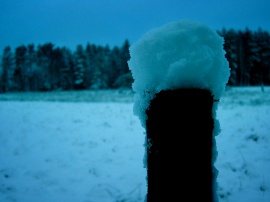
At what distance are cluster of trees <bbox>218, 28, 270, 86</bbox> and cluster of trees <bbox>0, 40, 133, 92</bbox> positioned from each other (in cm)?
2401

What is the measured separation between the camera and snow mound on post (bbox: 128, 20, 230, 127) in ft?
3.05

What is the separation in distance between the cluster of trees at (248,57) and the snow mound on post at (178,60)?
4438cm

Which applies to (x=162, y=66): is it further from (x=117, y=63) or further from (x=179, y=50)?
(x=117, y=63)

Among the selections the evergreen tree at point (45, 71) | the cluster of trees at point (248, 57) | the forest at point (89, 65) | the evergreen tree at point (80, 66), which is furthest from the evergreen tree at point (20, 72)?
the cluster of trees at point (248, 57)

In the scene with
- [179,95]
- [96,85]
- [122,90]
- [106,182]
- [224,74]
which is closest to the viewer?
[179,95]

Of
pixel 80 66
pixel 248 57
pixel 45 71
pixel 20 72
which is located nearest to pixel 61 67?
pixel 45 71

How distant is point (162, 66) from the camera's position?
0.97 m

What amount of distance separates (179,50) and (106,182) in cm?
397

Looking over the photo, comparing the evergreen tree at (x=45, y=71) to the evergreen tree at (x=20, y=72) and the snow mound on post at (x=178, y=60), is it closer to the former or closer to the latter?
the evergreen tree at (x=20, y=72)

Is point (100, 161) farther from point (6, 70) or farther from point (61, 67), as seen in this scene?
point (6, 70)

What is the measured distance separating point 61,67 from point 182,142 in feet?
205

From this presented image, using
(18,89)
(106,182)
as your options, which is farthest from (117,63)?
(106,182)

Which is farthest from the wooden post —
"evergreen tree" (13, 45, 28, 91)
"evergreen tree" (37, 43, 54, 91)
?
A: "evergreen tree" (13, 45, 28, 91)

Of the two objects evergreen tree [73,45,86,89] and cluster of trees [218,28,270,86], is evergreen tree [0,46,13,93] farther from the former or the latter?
cluster of trees [218,28,270,86]
